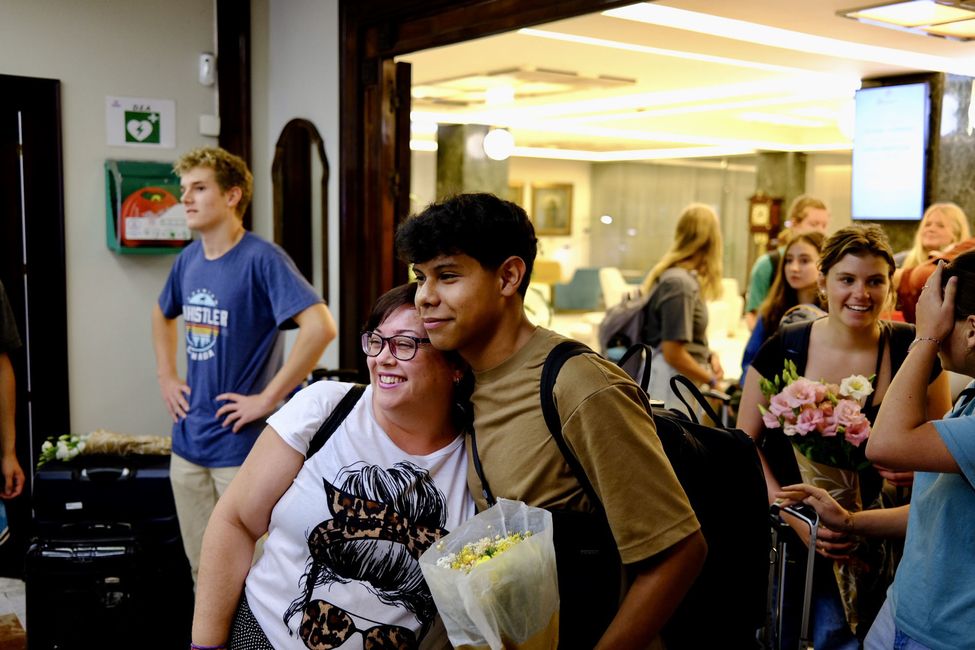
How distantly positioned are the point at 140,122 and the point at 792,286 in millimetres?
3310

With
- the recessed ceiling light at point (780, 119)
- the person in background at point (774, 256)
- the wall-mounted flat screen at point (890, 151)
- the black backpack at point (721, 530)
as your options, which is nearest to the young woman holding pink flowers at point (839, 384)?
the black backpack at point (721, 530)

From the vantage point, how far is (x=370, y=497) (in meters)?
1.71

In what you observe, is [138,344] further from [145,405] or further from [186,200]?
[186,200]

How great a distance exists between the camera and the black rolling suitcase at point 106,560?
3.29 meters

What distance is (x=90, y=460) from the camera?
362 centimetres

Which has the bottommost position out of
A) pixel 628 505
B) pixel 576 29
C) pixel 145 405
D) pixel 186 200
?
pixel 145 405

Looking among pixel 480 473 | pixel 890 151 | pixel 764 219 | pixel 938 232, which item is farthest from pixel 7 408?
pixel 764 219

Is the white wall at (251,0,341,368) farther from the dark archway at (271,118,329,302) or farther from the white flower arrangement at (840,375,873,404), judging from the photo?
the white flower arrangement at (840,375,873,404)

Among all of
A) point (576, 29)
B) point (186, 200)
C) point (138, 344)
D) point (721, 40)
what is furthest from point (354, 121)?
point (721, 40)

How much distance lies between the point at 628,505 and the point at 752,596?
0.45 meters

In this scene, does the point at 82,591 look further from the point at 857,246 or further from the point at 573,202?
the point at 573,202

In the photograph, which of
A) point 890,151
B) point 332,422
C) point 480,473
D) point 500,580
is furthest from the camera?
point 890,151

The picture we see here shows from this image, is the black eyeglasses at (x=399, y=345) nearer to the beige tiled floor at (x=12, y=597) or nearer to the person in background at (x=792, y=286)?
the person in background at (x=792, y=286)

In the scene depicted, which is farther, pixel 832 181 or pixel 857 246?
pixel 832 181
